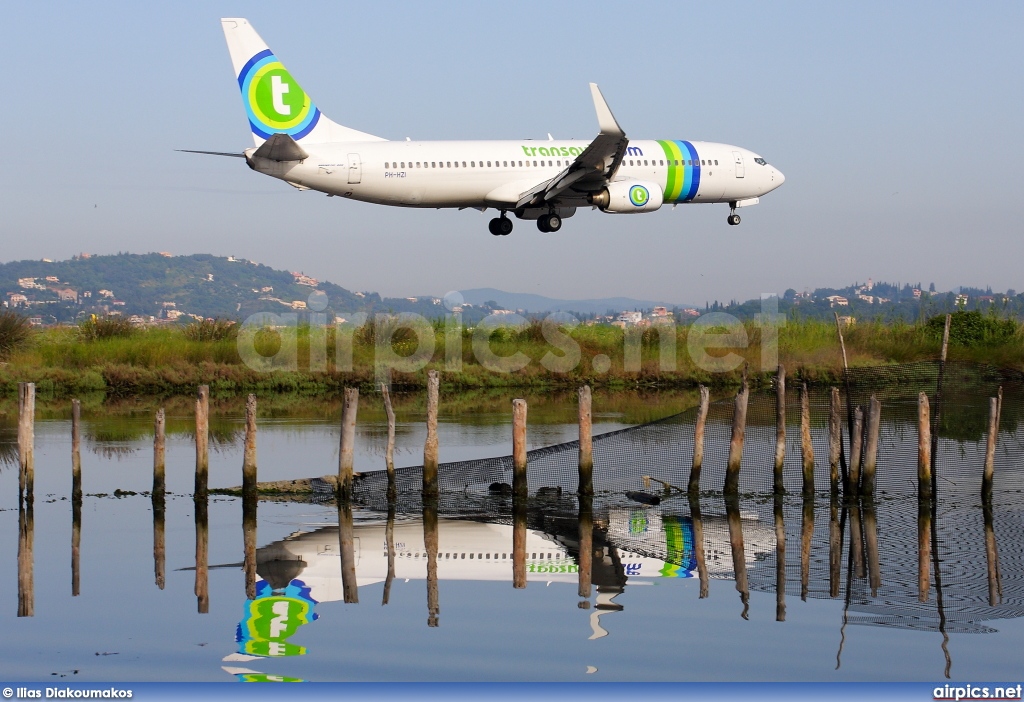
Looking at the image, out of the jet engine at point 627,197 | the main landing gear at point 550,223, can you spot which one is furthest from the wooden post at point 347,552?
the main landing gear at point 550,223

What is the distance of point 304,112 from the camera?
38.3 metres

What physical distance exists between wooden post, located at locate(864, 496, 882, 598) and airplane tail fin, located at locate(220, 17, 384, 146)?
21.5 meters

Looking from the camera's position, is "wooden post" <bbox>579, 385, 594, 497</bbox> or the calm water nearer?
the calm water

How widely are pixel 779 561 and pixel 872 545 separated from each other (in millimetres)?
1684

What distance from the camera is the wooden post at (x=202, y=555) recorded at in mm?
16188

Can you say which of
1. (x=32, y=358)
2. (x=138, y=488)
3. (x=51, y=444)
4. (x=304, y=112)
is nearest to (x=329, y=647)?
(x=138, y=488)

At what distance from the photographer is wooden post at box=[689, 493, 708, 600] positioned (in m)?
16.9

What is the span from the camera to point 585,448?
70.3ft

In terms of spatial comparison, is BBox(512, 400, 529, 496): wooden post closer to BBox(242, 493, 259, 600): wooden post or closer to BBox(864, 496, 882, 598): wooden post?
BBox(242, 493, 259, 600): wooden post

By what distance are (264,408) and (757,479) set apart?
1958 centimetres

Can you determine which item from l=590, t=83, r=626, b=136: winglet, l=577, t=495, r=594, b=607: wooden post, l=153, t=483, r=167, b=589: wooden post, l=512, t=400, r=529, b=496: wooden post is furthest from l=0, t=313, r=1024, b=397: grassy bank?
l=577, t=495, r=594, b=607: wooden post

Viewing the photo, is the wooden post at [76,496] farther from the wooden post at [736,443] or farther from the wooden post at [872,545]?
the wooden post at [872,545]

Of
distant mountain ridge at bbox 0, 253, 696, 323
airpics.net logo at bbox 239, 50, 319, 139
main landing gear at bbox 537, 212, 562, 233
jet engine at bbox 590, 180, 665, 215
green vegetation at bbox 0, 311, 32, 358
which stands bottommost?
green vegetation at bbox 0, 311, 32, 358

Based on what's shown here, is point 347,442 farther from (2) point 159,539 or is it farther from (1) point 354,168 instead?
(1) point 354,168
